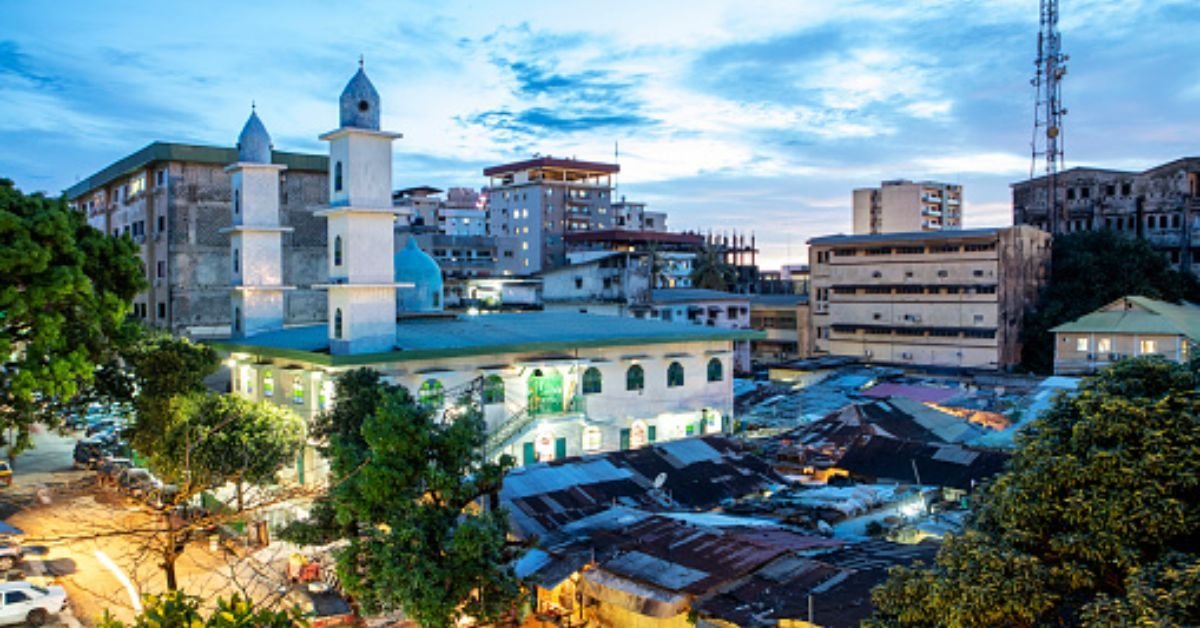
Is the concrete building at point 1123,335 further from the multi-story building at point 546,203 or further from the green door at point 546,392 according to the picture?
the multi-story building at point 546,203

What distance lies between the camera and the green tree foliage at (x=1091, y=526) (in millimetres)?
8086

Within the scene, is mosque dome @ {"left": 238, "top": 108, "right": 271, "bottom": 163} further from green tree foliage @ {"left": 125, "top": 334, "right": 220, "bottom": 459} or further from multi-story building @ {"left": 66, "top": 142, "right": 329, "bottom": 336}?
green tree foliage @ {"left": 125, "top": 334, "right": 220, "bottom": 459}

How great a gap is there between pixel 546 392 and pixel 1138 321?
32.8 metres

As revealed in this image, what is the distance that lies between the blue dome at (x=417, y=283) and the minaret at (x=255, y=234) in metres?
4.80

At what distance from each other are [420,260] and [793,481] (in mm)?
18632

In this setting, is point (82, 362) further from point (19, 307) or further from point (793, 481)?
point (793, 481)

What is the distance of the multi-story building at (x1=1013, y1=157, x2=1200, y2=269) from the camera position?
61.6m

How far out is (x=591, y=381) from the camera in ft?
104

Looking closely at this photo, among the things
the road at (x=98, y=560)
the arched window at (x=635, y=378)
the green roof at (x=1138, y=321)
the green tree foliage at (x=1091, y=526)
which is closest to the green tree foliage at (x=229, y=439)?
the road at (x=98, y=560)

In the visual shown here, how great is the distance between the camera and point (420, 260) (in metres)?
35.7

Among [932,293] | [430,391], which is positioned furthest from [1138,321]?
[430,391]

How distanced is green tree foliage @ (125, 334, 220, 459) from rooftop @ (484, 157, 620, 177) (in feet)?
234

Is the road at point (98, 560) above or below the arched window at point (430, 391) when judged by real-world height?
below

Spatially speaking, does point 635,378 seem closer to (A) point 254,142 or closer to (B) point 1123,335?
(A) point 254,142
